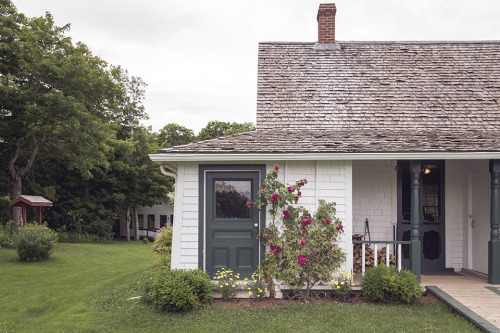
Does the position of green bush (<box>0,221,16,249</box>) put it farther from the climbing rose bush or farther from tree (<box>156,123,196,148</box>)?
tree (<box>156,123,196,148</box>)

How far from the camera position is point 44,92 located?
17.1 metres

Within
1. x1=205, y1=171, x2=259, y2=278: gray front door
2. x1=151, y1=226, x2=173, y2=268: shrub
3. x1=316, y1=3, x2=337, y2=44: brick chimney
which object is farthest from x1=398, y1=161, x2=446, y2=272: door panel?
x1=151, y1=226, x2=173, y2=268: shrub

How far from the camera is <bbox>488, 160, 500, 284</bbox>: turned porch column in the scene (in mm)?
6555

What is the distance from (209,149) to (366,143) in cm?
302

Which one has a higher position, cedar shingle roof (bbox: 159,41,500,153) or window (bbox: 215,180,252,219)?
cedar shingle roof (bbox: 159,41,500,153)

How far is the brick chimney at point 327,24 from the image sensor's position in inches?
418

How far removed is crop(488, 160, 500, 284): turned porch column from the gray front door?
435 centimetres

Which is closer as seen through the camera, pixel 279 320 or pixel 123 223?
pixel 279 320

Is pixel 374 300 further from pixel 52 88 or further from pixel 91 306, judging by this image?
pixel 52 88

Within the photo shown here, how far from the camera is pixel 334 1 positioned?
35.6 ft

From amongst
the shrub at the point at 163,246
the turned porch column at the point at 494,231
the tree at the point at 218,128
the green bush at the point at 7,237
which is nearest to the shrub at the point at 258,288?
the shrub at the point at 163,246

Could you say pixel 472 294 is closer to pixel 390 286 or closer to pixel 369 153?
pixel 390 286

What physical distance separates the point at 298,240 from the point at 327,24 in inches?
284

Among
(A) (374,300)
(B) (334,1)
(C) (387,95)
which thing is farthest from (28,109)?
(A) (374,300)
